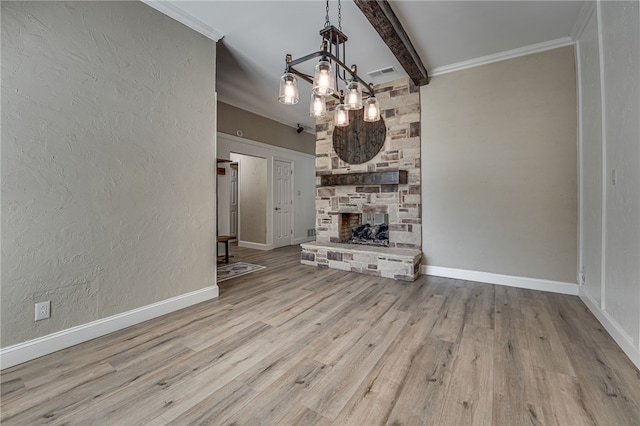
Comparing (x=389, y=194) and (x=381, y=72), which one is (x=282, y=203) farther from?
(x=381, y=72)

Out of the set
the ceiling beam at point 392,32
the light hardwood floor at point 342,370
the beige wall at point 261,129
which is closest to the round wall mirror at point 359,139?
the ceiling beam at point 392,32

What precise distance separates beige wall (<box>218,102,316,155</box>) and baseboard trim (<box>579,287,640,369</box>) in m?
5.64

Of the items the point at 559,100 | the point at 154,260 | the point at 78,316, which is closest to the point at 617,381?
the point at 559,100

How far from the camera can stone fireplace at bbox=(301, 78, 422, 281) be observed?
13.1 feet

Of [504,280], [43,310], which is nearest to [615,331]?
[504,280]

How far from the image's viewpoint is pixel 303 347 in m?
2.06

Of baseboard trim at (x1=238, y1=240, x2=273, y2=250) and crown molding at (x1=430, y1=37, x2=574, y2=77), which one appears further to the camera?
baseboard trim at (x1=238, y1=240, x2=273, y2=250)

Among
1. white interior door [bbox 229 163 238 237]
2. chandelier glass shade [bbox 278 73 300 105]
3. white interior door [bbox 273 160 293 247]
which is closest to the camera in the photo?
chandelier glass shade [bbox 278 73 300 105]

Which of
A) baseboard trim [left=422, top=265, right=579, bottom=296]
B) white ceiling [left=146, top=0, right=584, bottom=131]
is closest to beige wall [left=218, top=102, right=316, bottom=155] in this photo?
white ceiling [left=146, top=0, right=584, bottom=131]

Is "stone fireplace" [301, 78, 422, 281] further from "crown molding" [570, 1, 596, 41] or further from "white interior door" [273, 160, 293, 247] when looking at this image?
"white interior door" [273, 160, 293, 247]

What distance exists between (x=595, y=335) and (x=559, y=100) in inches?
101

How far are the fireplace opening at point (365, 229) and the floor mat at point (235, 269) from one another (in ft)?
5.27

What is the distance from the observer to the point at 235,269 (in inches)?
174

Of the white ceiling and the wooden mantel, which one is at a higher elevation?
the white ceiling
